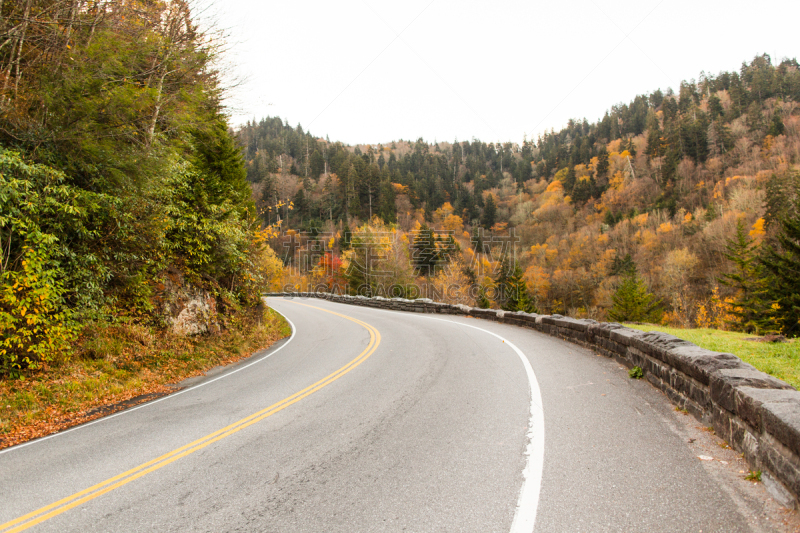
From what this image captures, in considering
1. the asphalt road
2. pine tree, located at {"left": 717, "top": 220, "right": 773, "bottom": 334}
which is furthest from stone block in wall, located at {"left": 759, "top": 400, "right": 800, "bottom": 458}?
pine tree, located at {"left": 717, "top": 220, "right": 773, "bottom": 334}

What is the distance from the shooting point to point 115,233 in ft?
28.8

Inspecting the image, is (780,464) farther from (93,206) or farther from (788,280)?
(788,280)

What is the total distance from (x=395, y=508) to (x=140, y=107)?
32.4 ft

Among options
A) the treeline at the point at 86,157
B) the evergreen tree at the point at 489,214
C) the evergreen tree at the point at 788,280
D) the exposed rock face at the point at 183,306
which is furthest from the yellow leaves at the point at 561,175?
the treeline at the point at 86,157

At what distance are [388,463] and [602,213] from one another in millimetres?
97564

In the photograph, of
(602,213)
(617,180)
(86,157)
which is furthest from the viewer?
(617,180)

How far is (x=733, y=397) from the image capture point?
→ 12.5 ft

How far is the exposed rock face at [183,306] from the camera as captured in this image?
35.1 ft

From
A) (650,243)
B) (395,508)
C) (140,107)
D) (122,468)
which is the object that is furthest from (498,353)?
(650,243)

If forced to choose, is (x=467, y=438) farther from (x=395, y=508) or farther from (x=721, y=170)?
(x=721, y=170)

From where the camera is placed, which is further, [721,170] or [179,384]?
[721,170]

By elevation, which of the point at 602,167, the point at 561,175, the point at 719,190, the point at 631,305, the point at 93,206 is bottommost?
the point at 631,305

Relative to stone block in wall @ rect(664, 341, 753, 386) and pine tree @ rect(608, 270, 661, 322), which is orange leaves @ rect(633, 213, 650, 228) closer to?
pine tree @ rect(608, 270, 661, 322)

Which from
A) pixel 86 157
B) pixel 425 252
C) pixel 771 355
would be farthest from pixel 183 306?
pixel 425 252
